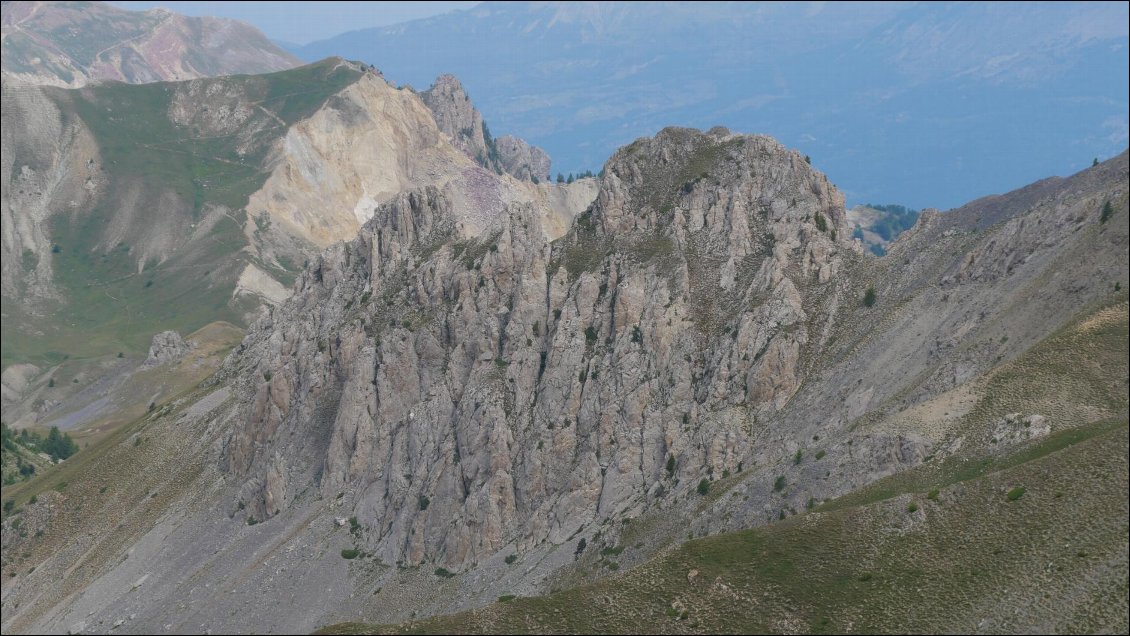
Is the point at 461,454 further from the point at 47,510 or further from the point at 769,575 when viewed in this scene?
the point at 47,510

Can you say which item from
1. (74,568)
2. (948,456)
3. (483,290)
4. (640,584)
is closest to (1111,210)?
(948,456)

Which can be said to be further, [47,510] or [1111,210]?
[47,510]

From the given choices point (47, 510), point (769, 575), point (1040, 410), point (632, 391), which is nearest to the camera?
point (769, 575)

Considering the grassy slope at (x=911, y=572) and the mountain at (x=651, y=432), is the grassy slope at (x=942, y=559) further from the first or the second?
the mountain at (x=651, y=432)

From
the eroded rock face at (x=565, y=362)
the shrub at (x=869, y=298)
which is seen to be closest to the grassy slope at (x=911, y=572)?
the eroded rock face at (x=565, y=362)

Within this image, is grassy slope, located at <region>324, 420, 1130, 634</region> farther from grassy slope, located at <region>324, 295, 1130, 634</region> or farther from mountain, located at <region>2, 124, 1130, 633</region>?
mountain, located at <region>2, 124, 1130, 633</region>

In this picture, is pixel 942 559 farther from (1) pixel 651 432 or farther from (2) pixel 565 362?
(2) pixel 565 362
